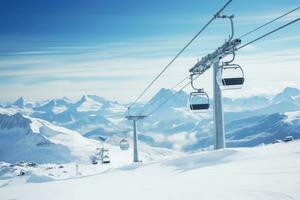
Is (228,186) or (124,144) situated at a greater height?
Result: (228,186)

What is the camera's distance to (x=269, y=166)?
621 inches

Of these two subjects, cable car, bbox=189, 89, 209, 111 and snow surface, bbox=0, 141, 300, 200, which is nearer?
snow surface, bbox=0, 141, 300, 200

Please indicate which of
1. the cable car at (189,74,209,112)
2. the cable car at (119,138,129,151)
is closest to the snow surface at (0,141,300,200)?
the cable car at (189,74,209,112)

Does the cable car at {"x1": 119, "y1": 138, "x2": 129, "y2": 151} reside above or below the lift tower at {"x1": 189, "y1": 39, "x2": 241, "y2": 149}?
below

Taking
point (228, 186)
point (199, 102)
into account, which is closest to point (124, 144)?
point (199, 102)

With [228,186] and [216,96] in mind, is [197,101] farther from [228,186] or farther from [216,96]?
[228,186]

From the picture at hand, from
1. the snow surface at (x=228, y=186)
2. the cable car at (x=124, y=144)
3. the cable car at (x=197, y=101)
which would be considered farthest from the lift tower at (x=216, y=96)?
the cable car at (x=124, y=144)

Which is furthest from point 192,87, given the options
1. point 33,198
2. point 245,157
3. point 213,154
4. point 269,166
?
point 33,198

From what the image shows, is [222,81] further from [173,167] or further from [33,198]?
[33,198]

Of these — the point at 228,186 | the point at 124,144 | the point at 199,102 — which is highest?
Answer: the point at 199,102

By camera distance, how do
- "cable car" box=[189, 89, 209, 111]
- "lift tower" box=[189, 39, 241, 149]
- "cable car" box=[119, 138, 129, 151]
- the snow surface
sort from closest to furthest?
1. the snow surface
2. "lift tower" box=[189, 39, 241, 149]
3. "cable car" box=[189, 89, 209, 111]
4. "cable car" box=[119, 138, 129, 151]

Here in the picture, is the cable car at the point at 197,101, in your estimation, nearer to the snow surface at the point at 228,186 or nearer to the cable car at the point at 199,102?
the cable car at the point at 199,102

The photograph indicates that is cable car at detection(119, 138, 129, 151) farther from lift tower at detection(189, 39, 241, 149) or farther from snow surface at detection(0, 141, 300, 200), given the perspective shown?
snow surface at detection(0, 141, 300, 200)

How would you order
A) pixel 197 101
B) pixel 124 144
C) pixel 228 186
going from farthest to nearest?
pixel 124 144 → pixel 197 101 → pixel 228 186
